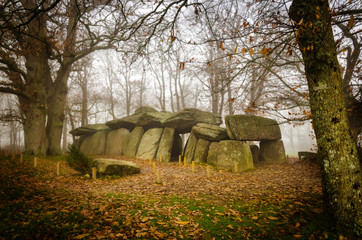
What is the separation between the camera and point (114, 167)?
7.32 m

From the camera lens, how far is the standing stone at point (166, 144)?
38.8 ft

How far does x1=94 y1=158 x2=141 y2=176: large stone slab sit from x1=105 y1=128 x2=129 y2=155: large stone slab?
22.0 feet

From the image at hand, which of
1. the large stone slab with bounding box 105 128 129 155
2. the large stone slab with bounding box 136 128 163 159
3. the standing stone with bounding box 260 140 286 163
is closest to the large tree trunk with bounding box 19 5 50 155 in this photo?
the large stone slab with bounding box 105 128 129 155

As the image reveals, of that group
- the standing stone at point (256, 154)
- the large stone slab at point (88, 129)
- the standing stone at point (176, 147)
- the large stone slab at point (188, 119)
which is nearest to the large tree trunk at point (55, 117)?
the large stone slab at point (88, 129)

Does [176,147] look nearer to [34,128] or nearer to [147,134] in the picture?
[147,134]

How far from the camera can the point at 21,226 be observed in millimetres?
3359

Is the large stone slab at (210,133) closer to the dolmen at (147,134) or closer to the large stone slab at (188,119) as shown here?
the large stone slab at (188,119)

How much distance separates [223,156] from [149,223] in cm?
614

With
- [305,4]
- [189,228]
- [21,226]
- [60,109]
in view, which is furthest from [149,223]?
[60,109]

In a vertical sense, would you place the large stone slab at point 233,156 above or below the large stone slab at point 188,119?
below

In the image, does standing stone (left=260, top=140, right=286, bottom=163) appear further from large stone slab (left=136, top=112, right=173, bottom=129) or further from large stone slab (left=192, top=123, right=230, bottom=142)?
large stone slab (left=136, top=112, right=173, bottom=129)

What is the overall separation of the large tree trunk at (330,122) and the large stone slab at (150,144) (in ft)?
33.0

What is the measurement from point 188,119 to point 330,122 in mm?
8992

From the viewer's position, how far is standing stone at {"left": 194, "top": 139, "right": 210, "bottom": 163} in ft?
34.0
